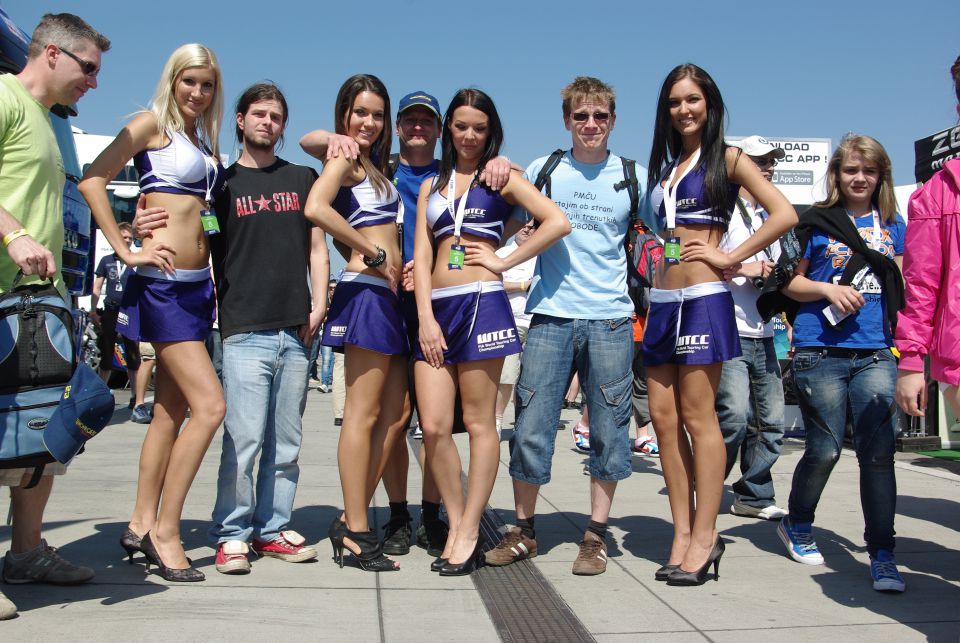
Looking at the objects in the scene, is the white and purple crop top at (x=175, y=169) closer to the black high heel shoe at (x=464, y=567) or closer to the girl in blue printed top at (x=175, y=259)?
the girl in blue printed top at (x=175, y=259)

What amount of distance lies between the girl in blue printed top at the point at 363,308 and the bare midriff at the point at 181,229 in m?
0.57

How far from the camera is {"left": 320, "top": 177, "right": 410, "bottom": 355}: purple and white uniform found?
434 centimetres

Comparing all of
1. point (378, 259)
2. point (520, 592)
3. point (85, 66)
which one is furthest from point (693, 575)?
point (85, 66)

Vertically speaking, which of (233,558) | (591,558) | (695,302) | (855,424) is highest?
(695,302)

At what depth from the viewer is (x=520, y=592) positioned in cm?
402

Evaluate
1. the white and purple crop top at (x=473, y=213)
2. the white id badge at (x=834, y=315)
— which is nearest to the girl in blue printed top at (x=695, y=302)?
the white id badge at (x=834, y=315)

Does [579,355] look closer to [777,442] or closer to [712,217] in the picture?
[712,217]

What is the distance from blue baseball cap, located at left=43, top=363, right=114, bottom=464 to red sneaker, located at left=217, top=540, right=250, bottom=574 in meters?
0.96

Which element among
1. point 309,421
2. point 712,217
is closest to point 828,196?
point 712,217

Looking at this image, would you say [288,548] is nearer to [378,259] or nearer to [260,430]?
[260,430]

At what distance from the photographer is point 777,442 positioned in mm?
5949

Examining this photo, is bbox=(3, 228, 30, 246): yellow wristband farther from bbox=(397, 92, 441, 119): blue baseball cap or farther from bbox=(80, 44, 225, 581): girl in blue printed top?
bbox=(397, 92, 441, 119): blue baseball cap

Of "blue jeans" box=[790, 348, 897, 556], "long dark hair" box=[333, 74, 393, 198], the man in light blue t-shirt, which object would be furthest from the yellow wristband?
"blue jeans" box=[790, 348, 897, 556]

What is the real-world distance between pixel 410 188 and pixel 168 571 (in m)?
2.18
